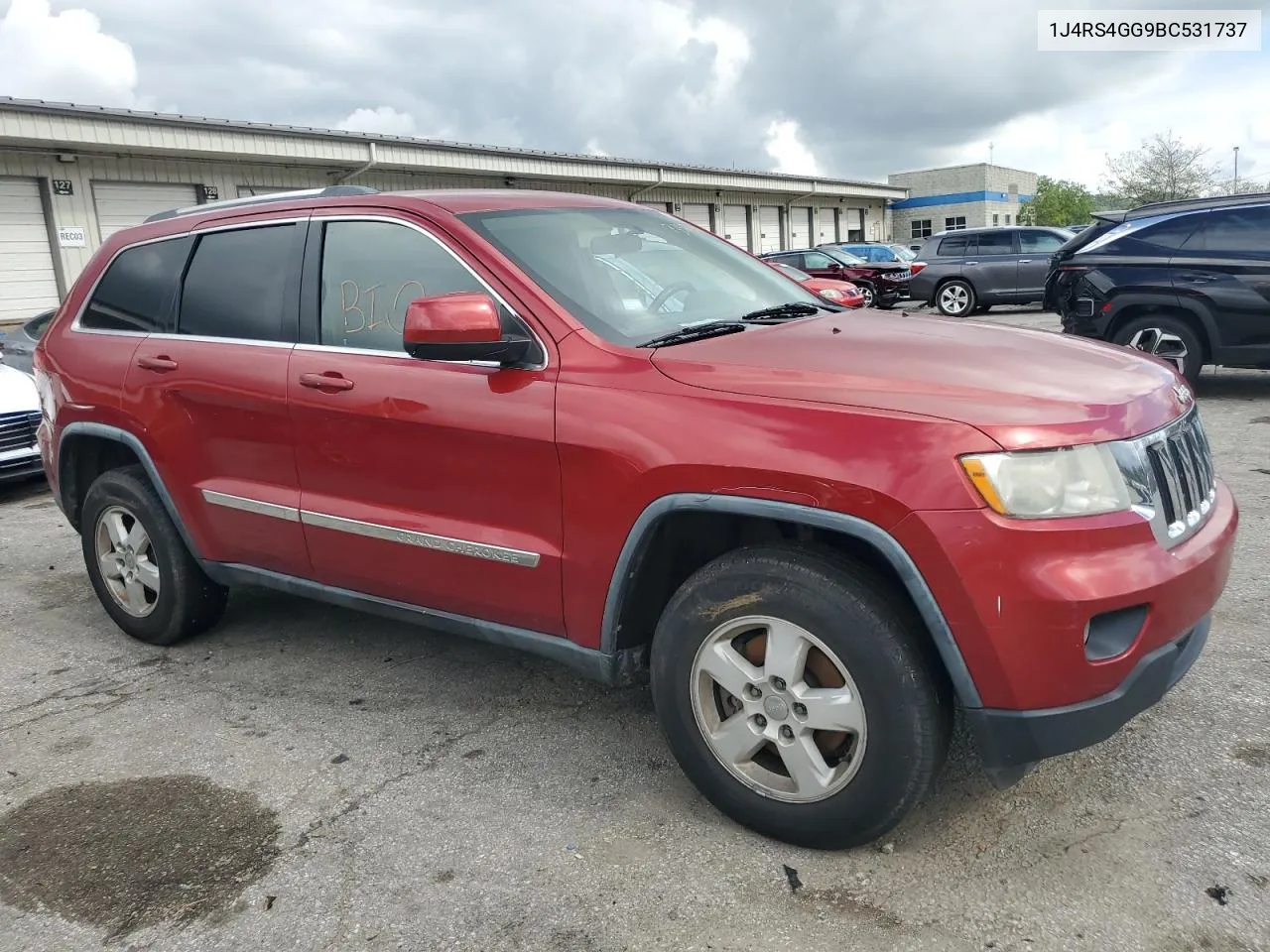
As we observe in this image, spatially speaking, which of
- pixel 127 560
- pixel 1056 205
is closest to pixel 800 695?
pixel 127 560

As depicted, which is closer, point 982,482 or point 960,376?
point 982,482

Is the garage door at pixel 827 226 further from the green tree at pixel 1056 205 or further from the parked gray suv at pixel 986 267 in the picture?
the green tree at pixel 1056 205

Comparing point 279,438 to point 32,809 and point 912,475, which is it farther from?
A: point 912,475

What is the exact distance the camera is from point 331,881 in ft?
8.43

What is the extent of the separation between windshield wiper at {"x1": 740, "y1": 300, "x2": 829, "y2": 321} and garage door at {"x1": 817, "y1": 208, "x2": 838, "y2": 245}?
3906cm

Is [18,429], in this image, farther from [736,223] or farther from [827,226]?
[827,226]

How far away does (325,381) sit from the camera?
3309 mm

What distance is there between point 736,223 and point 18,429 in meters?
29.2

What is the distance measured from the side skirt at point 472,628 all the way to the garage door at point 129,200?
603 inches

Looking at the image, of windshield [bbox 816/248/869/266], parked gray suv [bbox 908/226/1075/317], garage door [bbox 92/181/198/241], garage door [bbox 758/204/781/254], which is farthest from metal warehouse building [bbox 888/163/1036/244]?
garage door [bbox 92/181/198/241]

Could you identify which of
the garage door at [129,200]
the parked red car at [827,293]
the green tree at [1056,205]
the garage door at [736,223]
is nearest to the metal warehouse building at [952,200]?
the green tree at [1056,205]

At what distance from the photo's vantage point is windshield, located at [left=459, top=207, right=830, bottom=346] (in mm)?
3029

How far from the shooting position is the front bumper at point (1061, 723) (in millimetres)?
2279

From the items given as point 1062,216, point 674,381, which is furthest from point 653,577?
point 1062,216
